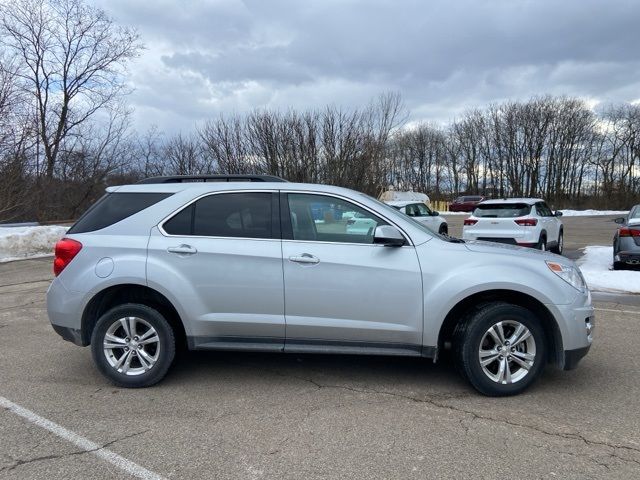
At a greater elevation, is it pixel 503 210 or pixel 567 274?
pixel 503 210

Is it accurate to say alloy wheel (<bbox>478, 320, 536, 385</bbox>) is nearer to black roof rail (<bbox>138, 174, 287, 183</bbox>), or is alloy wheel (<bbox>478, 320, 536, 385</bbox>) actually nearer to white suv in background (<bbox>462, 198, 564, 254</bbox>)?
black roof rail (<bbox>138, 174, 287, 183</bbox>)

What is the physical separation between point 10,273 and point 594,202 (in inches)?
2225

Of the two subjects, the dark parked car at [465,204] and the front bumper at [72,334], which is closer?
the front bumper at [72,334]

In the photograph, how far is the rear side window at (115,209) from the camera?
4.50 m

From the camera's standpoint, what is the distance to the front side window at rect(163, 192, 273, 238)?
437 cm

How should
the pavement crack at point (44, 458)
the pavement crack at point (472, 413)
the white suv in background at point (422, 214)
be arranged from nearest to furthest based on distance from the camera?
the pavement crack at point (44, 458) < the pavement crack at point (472, 413) < the white suv in background at point (422, 214)

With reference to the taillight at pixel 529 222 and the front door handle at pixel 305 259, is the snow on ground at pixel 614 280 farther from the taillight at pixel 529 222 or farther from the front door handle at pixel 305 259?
the front door handle at pixel 305 259

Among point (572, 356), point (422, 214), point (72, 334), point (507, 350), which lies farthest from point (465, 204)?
point (72, 334)

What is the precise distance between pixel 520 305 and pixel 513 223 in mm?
8899

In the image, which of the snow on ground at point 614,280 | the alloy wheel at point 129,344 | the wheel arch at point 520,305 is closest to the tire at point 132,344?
the alloy wheel at point 129,344

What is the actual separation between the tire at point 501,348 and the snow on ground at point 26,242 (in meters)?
13.7

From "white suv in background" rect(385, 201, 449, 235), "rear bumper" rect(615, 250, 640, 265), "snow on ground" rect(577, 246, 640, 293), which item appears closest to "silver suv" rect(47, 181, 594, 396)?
"snow on ground" rect(577, 246, 640, 293)

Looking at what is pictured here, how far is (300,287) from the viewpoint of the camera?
4.16 meters

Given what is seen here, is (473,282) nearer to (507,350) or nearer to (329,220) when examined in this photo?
(507,350)
